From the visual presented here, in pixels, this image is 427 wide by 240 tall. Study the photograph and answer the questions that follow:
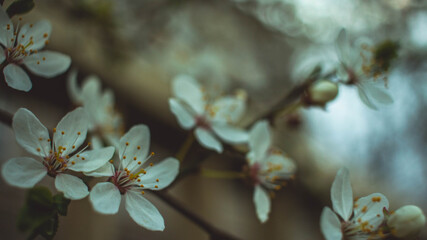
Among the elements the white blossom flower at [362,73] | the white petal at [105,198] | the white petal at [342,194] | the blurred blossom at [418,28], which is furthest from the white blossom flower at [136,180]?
the blurred blossom at [418,28]

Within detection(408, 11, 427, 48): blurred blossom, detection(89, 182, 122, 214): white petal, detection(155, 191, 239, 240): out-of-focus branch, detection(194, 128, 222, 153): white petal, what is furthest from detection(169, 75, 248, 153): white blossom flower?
detection(408, 11, 427, 48): blurred blossom

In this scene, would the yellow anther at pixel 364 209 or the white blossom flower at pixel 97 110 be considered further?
the white blossom flower at pixel 97 110

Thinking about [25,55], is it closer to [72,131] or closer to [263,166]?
[72,131]

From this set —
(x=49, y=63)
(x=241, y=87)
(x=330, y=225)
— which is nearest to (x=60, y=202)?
(x=49, y=63)

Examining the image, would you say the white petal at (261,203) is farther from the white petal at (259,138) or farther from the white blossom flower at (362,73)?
the white blossom flower at (362,73)

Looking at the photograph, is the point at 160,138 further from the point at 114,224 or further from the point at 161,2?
the point at 161,2

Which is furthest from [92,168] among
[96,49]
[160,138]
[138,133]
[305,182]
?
[305,182]
